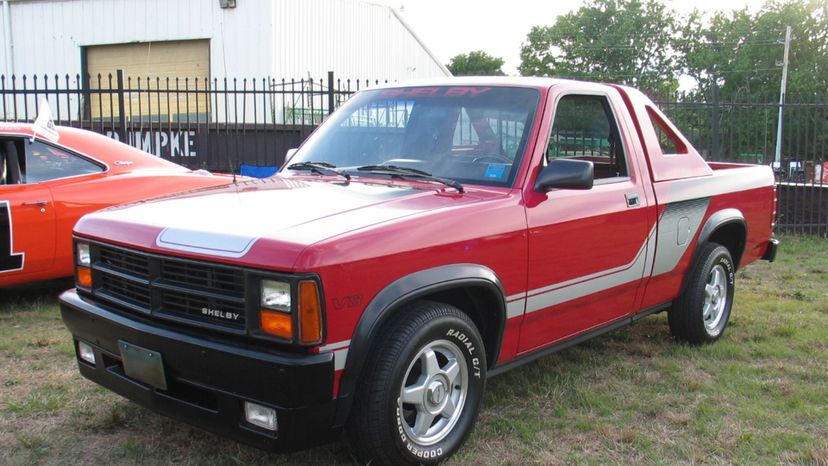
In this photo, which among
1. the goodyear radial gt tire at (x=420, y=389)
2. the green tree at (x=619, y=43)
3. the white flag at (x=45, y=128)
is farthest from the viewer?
the green tree at (x=619, y=43)

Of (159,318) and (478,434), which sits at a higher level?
(159,318)

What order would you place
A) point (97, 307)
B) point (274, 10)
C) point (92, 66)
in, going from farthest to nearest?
1. point (92, 66)
2. point (274, 10)
3. point (97, 307)

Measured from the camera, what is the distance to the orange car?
565cm

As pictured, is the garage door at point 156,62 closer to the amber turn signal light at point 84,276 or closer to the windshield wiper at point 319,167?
the windshield wiper at point 319,167

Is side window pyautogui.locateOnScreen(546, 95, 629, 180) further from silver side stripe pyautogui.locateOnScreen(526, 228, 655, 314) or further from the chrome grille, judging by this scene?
the chrome grille

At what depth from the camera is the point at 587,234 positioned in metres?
3.93

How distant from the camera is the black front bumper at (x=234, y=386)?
2699mm

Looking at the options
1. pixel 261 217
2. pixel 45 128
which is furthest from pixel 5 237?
pixel 261 217

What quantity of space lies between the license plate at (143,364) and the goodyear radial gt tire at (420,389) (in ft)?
2.53

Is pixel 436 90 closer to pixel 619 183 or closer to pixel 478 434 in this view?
pixel 619 183

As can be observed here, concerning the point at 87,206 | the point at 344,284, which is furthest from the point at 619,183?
the point at 87,206

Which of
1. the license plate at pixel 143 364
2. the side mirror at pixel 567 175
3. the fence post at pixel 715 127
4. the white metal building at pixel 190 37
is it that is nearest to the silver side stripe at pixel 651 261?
the side mirror at pixel 567 175

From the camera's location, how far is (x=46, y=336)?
5.23 metres

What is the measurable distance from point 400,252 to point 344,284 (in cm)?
31
